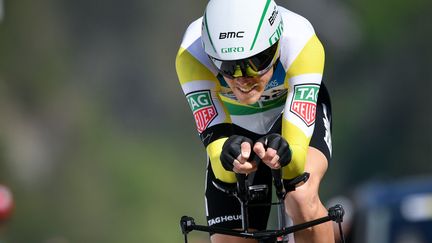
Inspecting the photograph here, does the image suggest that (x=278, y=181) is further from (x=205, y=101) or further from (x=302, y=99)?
(x=205, y=101)

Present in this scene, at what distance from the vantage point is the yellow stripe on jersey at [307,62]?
20.0ft

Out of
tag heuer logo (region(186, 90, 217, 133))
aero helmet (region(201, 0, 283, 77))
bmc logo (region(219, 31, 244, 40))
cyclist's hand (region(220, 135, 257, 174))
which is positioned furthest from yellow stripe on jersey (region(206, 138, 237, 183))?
bmc logo (region(219, 31, 244, 40))

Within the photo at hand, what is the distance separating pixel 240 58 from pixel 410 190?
5171mm

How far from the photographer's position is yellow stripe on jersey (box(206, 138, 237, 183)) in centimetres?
590

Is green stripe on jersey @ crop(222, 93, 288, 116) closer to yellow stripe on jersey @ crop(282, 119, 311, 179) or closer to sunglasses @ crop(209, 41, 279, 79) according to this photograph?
yellow stripe on jersey @ crop(282, 119, 311, 179)

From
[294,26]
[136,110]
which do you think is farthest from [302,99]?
[136,110]

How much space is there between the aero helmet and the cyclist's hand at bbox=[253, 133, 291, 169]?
453mm

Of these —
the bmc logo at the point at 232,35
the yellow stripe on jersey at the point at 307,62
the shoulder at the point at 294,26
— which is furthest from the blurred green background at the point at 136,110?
the bmc logo at the point at 232,35

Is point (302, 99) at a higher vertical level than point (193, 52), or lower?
lower

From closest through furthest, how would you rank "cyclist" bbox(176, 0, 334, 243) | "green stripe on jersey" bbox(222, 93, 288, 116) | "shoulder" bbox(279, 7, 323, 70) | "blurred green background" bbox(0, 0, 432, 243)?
1. "cyclist" bbox(176, 0, 334, 243)
2. "shoulder" bbox(279, 7, 323, 70)
3. "green stripe on jersey" bbox(222, 93, 288, 116)
4. "blurred green background" bbox(0, 0, 432, 243)

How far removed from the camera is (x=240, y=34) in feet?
18.4

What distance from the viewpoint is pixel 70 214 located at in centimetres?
1189

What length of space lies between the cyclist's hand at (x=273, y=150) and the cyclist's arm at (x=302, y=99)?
0.36 metres

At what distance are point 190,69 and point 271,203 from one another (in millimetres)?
1028
